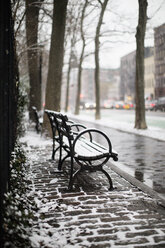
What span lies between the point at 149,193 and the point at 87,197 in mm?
1009

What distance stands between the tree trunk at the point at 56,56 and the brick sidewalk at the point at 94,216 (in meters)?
6.41

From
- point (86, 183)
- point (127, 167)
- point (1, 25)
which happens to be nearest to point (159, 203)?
point (86, 183)

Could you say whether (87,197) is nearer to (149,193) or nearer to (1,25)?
(149,193)

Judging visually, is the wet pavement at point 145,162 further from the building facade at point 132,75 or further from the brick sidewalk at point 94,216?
the building facade at point 132,75

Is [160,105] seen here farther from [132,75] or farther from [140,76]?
[132,75]

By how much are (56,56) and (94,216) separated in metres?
8.77

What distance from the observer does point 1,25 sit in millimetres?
2850

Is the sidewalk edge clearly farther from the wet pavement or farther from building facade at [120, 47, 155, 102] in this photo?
building facade at [120, 47, 155, 102]

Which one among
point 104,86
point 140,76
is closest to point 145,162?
point 140,76

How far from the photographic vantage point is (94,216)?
4012 millimetres

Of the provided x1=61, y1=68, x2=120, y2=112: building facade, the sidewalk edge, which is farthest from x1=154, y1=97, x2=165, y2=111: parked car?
x1=61, y1=68, x2=120, y2=112: building facade

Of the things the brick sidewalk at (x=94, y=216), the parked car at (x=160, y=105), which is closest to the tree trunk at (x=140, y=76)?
the brick sidewalk at (x=94, y=216)

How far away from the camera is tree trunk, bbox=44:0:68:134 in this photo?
1166 centimetres

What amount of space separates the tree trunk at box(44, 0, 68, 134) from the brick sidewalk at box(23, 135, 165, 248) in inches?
252
